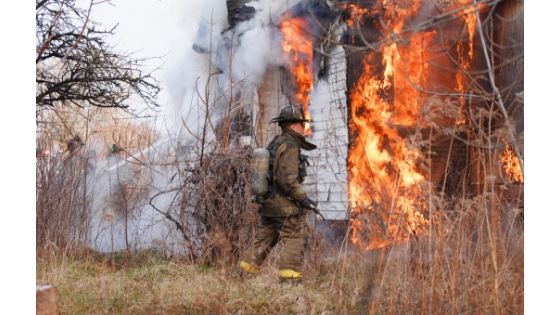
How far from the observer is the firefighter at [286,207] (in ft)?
15.7

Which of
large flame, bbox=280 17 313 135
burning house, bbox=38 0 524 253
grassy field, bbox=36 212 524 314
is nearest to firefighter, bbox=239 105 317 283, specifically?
grassy field, bbox=36 212 524 314

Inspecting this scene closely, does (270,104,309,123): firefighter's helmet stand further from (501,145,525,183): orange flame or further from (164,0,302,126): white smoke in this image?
(164,0,302,126): white smoke

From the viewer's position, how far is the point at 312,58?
26.3 ft

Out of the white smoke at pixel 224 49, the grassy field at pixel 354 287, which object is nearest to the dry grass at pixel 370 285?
the grassy field at pixel 354 287

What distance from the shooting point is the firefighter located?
479cm

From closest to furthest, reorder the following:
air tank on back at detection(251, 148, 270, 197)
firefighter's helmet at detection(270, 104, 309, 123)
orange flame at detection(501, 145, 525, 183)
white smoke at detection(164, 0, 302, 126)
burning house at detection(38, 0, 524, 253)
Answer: air tank on back at detection(251, 148, 270, 197), firefighter's helmet at detection(270, 104, 309, 123), orange flame at detection(501, 145, 525, 183), burning house at detection(38, 0, 524, 253), white smoke at detection(164, 0, 302, 126)

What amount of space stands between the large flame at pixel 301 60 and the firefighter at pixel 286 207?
9.73ft

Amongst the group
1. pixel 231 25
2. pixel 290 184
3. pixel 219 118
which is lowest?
pixel 290 184

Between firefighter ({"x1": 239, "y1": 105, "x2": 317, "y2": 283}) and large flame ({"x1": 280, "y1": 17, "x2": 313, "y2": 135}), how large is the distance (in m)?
2.97

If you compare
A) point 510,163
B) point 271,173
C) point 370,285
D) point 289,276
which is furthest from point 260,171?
point 510,163

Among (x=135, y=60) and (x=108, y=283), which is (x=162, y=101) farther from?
(x=108, y=283)

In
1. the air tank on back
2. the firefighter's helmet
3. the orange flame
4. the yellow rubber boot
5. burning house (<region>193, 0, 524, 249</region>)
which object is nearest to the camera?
the yellow rubber boot

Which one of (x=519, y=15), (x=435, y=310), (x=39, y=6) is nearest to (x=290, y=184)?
(x=435, y=310)

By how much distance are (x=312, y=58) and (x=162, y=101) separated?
Answer: 2439 mm
